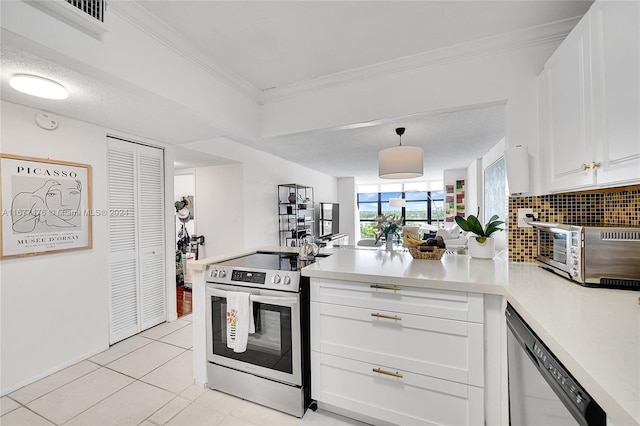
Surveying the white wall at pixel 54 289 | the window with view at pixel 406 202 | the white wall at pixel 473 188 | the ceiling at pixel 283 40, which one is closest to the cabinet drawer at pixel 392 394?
the ceiling at pixel 283 40

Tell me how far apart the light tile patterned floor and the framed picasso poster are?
1016 millimetres

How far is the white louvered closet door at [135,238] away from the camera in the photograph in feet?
8.82

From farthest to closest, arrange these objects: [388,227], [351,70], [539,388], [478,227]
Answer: [388,227] → [351,70] → [478,227] → [539,388]

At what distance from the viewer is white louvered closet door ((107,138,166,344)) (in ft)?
8.82

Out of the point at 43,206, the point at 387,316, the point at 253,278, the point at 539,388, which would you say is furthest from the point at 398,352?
the point at 43,206

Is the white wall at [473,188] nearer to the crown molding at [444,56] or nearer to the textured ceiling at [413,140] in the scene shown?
the textured ceiling at [413,140]

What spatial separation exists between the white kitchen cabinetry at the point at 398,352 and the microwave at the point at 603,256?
483 mm

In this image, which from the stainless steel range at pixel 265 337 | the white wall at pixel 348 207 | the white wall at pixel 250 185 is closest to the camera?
the stainless steel range at pixel 265 337

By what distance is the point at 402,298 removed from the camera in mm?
1501

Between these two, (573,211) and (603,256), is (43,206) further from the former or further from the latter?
(573,211)

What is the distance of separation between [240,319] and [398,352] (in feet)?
3.29

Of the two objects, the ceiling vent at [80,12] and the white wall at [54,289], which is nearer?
the ceiling vent at [80,12]

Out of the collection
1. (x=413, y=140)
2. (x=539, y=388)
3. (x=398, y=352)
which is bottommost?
(x=398, y=352)

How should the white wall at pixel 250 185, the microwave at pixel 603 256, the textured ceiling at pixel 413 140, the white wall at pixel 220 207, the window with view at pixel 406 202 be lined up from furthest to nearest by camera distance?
the window with view at pixel 406 202 < the white wall at pixel 220 207 < the white wall at pixel 250 185 < the textured ceiling at pixel 413 140 < the microwave at pixel 603 256
